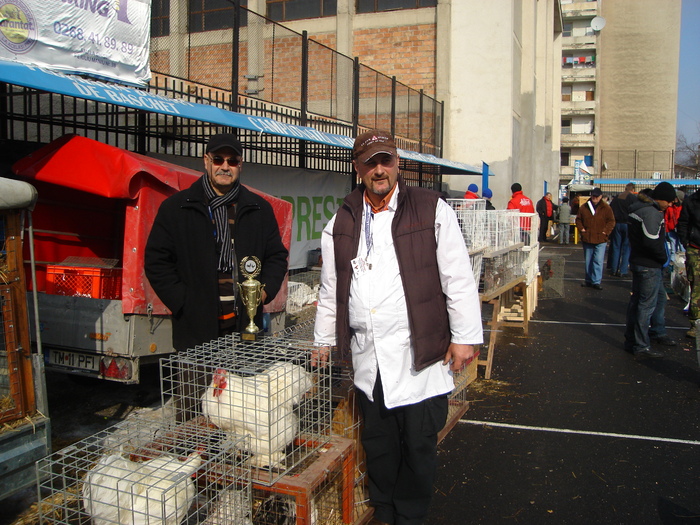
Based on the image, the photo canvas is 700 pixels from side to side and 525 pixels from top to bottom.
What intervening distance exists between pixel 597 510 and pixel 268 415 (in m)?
2.57

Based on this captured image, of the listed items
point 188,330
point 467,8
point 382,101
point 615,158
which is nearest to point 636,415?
point 188,330

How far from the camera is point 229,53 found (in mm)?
11273

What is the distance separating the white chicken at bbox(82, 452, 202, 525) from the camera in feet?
7.99

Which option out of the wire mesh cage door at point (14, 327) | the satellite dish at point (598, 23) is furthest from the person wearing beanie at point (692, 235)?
the satellite dish at point (598, 23)

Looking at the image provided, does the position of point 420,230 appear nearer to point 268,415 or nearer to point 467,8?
point 268,415

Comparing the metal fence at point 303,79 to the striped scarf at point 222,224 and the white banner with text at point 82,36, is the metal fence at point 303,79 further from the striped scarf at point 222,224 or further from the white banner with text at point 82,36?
the striped scarf at point 222,224

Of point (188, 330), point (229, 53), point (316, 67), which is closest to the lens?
point (188, 330)

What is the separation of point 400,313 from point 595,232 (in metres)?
11.4

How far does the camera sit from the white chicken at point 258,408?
285cm

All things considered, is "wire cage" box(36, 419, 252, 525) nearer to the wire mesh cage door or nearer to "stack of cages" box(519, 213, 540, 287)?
the wire mesh cage door

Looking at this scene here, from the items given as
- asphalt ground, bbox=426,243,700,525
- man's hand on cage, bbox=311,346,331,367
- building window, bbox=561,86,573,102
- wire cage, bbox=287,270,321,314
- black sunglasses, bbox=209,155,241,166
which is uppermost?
building window, bbox=561,86,573,102

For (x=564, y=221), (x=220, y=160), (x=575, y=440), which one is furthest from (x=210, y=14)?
(x=564, y=221)

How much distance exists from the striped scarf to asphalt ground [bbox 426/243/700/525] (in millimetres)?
2089

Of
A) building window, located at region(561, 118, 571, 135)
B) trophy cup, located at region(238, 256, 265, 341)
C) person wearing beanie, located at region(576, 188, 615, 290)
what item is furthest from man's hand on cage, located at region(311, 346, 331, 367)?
building window, located at region(561, 118, 571, 135)
